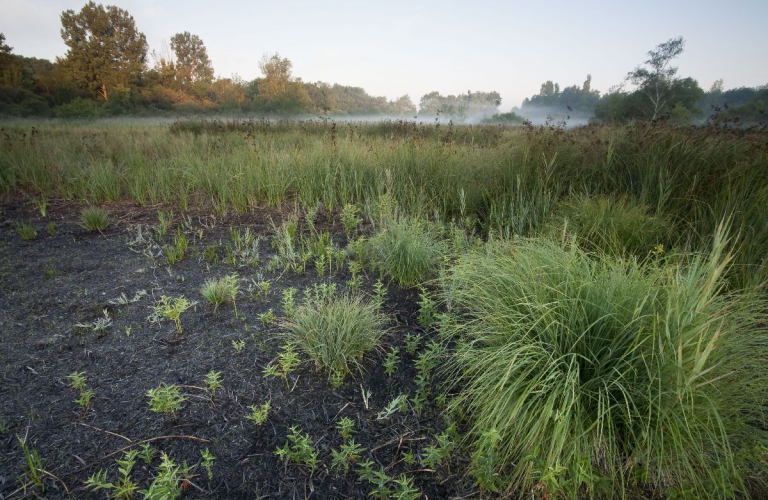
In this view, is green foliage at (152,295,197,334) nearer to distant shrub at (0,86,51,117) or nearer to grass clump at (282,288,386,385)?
grass clump at (282,288,386,385)

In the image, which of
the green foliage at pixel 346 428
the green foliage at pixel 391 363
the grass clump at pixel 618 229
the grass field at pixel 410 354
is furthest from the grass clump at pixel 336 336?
the grass clump at pixel 618 229

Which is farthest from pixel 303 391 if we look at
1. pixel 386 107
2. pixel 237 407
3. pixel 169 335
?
pixel 386 107

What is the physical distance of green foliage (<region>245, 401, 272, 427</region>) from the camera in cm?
152

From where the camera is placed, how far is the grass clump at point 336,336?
188 cm

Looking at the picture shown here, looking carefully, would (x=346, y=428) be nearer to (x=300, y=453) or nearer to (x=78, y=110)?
(x=300, y=453)

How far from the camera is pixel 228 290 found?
2.51 meters

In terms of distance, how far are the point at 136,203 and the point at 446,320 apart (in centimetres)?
485

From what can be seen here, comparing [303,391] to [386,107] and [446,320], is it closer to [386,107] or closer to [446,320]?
[446,320]

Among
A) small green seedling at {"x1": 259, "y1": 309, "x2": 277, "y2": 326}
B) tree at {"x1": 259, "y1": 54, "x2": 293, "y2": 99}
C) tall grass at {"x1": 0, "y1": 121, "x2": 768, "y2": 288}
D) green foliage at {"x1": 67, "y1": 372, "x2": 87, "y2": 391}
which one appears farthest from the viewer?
tree at {"x1": 259, "y1": 54, "x2": 293, "y2": 99}

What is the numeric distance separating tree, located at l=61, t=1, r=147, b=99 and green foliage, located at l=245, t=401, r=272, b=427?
31473 mm

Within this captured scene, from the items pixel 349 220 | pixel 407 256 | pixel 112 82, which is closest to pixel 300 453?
pixel 407 256

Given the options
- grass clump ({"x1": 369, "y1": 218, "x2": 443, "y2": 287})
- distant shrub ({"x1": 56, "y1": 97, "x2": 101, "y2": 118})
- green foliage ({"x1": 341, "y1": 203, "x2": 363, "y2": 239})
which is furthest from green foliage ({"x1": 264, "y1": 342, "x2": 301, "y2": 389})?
distant shrub ({"x1": 56, "y1": 97, "x2": 101, "y2": 118})

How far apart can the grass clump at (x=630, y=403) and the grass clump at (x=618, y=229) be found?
122 cm

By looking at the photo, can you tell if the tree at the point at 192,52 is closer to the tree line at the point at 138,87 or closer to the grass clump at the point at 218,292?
the tree line at the point at 138,87
